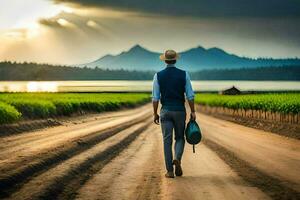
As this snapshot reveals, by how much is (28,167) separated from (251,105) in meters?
38.4

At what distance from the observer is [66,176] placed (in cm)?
1211

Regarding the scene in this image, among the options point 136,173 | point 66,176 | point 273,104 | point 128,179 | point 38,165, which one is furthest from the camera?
point 273,104

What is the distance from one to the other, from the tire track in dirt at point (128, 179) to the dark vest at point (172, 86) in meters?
1.50

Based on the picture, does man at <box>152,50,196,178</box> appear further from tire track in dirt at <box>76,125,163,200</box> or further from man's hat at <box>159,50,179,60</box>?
tire track in dirt at <box>76,125,163,200</box>

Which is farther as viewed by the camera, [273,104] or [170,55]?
[273,104]

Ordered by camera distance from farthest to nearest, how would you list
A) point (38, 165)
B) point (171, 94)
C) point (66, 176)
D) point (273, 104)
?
1. point (273, 104)
2. point (38, 165)
3. point (171, 94)
4. point (66, 176)

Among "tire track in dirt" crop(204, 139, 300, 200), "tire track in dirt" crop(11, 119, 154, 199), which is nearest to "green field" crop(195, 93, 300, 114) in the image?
"tire track in dirt" crop(204, 139, 300, 200)

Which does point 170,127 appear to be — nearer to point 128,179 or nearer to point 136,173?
point 136,173

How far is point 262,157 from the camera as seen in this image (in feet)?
55.1

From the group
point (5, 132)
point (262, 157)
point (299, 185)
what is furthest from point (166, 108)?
point (5, 132)

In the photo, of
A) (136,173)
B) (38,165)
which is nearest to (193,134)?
(136,173)

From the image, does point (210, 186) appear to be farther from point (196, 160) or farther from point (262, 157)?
point (262, 157)

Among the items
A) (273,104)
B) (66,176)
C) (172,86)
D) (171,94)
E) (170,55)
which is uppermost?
(170,55)

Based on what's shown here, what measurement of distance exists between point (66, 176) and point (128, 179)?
1.30 meters
